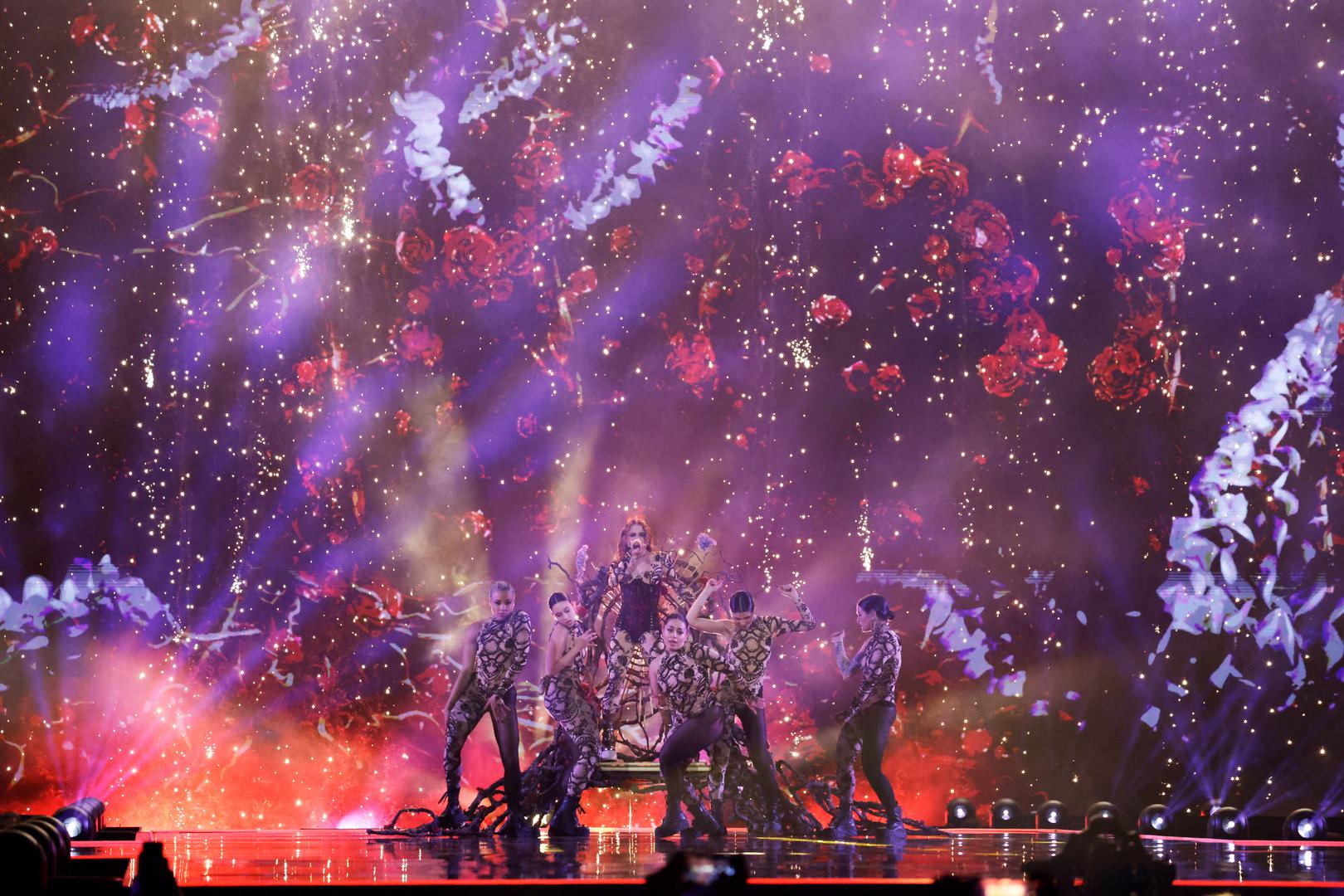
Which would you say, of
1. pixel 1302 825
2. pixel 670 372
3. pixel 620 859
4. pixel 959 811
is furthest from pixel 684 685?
pixel 1302 825

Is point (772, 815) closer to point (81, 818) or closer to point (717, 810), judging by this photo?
point (717, 810)

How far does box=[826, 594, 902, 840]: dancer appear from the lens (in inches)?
307

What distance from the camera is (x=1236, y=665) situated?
32.7ft

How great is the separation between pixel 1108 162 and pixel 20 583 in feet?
29.5

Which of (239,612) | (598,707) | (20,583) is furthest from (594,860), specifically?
(20,583)

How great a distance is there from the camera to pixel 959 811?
30.9 feet

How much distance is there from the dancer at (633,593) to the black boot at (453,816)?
100 centimetres

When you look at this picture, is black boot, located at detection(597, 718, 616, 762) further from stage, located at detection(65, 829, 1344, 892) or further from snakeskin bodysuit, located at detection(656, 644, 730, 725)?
snakeskin bodysuit, located at detection(656, 644, 730, 725)

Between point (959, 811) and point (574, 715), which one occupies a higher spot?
point (574, 715)

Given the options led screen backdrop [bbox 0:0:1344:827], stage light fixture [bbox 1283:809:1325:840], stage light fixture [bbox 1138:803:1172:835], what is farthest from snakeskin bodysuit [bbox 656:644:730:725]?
stage light fixture [bbox 1283:809:1325:840]

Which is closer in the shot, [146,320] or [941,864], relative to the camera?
[941,864]

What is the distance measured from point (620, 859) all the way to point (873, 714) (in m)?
2.54

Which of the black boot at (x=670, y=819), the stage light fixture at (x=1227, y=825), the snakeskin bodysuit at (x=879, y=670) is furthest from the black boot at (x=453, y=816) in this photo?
the stage light fixture at (x=1227, y=825)

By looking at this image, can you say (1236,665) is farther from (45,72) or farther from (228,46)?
(45,72)
